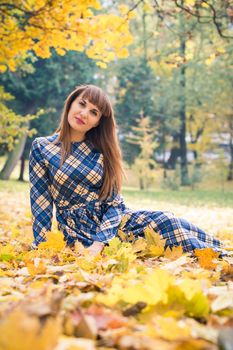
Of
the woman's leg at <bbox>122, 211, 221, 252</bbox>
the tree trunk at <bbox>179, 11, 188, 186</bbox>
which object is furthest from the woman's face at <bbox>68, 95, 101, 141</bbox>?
the tree trunk at <bbox>179, 11, 188, 186</bbox>

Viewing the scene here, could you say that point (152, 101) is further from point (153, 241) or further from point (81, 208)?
point (153, 241)

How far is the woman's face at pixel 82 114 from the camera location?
3426 mm

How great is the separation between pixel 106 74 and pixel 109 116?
1002 inches

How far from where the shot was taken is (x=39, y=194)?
11.0ft

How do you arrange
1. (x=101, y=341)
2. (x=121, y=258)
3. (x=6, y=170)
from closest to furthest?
(x=101, y=341) < (x=121, y=258) < (x=6, y=170)

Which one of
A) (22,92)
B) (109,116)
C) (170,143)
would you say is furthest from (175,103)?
(109,116)

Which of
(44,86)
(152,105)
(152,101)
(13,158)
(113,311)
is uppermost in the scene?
(44,86)

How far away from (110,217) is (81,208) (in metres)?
0.23

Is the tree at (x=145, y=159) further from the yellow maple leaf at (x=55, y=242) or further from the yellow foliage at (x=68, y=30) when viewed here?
the yellow maple leaf at (x=55, y=242)

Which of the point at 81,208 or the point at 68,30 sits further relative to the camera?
the point at 68,30

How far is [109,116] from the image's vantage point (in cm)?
358

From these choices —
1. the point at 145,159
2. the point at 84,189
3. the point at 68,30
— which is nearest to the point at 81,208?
the point at 84,189

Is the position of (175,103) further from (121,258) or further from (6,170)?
(121,258)

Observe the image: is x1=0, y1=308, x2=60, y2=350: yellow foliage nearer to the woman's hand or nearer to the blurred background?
the woman's hand
